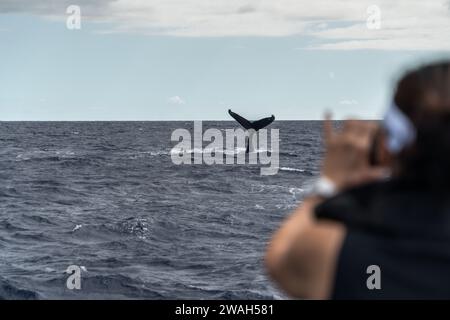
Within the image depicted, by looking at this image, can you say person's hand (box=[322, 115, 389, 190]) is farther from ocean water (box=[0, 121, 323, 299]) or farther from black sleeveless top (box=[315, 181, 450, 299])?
ocean water (box=[0, 121, 323, 299])

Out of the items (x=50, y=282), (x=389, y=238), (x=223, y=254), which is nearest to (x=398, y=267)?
Result: (x=389, y=238)

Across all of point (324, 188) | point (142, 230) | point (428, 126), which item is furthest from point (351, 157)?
point (142, 230)

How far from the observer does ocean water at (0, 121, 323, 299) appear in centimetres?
2114

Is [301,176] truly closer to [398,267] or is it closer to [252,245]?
[252,245]

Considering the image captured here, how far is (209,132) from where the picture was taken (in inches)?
5369

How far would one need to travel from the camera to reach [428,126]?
1686 mm

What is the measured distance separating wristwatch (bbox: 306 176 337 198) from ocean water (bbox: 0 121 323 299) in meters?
17.7

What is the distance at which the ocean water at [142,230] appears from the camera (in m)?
21.1

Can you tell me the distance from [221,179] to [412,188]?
52470mm

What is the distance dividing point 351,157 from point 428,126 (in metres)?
0.25

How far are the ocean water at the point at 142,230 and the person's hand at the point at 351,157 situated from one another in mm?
17678

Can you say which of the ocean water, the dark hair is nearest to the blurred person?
the dark hair
